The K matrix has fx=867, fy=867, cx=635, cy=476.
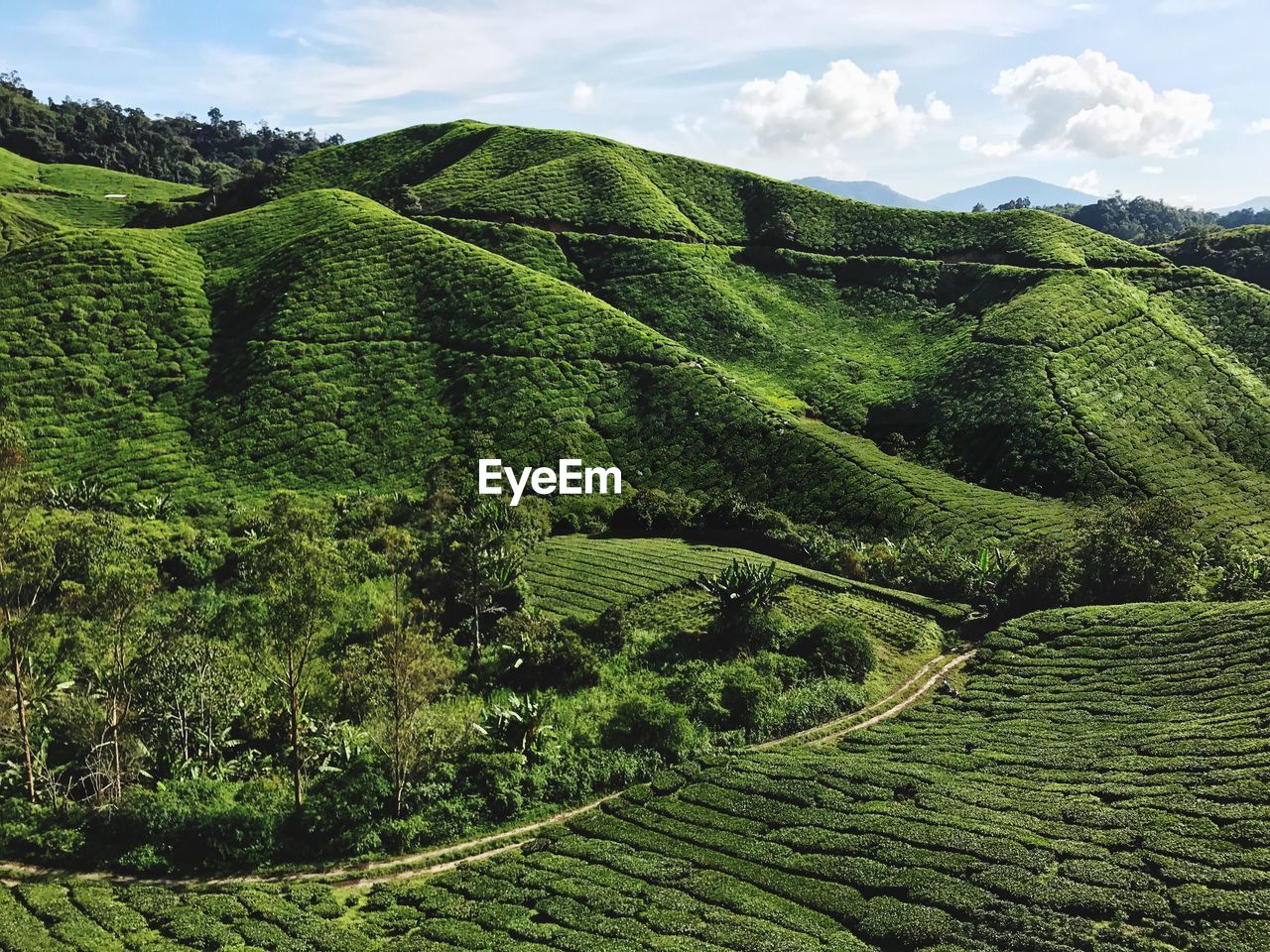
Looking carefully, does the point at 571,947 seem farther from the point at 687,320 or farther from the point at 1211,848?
the point at 687,320

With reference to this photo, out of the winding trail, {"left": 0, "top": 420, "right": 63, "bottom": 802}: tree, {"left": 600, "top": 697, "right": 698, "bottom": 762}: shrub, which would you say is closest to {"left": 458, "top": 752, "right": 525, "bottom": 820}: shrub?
the winding trail

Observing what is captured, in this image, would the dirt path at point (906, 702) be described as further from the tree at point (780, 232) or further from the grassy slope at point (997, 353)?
the tree at point (780, 232)

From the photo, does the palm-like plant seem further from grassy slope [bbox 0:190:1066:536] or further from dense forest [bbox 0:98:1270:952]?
grassy slope [bbox 0:190:1066:536]

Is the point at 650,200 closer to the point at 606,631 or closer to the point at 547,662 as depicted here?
the point at 606,631

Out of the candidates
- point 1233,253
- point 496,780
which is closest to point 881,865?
point 496,780

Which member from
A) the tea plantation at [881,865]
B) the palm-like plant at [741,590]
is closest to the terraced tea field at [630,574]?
the palm-like plant at [741,590]

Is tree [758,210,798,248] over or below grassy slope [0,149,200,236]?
below
